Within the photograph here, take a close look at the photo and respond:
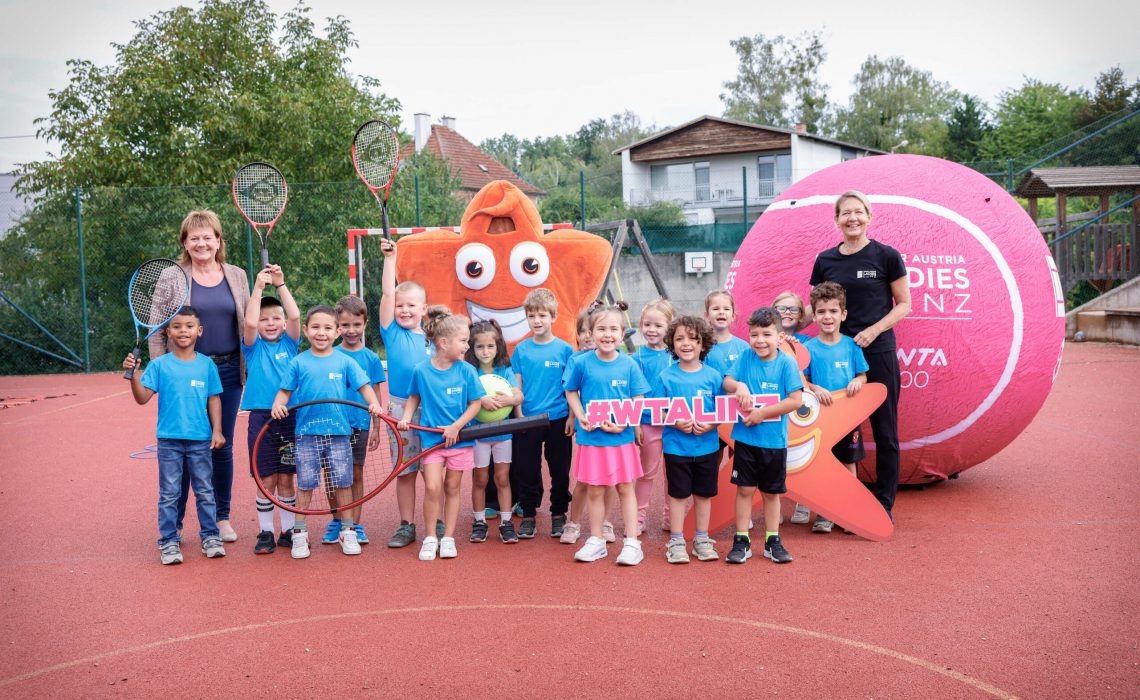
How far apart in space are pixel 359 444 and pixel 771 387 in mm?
2526

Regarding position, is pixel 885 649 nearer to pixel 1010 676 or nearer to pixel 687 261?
pixel 1010 676

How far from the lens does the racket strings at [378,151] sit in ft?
20.8

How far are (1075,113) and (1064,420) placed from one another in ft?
87.8

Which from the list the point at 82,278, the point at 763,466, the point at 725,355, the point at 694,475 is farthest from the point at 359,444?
the point at 82,278

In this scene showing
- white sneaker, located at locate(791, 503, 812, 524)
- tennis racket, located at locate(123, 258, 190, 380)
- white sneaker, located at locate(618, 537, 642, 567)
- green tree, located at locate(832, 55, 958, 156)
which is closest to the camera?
white sneaker, located at locate(618, 537, 642, 567)

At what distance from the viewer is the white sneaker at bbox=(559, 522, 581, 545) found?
5605mm

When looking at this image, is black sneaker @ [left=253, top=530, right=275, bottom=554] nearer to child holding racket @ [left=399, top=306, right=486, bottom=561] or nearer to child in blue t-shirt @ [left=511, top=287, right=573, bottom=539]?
child holding racket @ [left=399, top=306, right=486, bottom=561]

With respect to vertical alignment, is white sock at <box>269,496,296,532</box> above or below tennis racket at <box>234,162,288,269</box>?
below

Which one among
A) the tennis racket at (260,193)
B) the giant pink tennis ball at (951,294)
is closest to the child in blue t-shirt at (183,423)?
the tennis racket at (260,193)

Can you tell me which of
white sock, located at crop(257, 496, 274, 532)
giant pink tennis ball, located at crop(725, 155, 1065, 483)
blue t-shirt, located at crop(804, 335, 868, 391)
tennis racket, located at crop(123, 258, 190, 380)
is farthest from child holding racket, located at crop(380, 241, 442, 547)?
blue t-shirt, located at crop(804, 335, 868, 391)

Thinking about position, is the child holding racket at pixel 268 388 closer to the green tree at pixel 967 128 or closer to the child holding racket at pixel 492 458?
the child holding racket at pixel 492 458

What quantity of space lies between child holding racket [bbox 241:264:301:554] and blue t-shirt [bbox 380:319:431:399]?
0.57 m

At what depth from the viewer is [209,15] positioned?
55.4 feet

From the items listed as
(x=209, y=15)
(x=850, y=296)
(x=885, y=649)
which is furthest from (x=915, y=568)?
(x=209, y=15)
